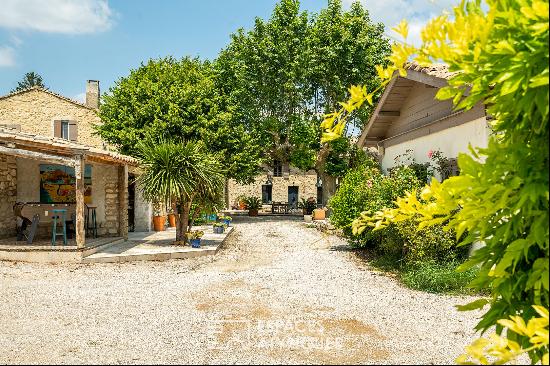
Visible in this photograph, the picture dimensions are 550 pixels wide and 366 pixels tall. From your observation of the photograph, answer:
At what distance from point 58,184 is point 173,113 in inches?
391

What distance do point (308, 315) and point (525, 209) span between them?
544 cm

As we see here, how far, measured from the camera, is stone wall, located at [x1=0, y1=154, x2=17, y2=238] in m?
15.7

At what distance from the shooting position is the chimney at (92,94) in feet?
111

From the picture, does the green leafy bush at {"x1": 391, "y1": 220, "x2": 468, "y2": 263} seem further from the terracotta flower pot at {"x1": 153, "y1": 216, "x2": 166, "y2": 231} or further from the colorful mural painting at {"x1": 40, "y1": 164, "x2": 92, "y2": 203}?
the terracotta flower pot at {"x1": 153, "y1": 216, "x2": 166, "y2": 231}

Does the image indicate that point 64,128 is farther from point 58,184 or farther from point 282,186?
point 282,186

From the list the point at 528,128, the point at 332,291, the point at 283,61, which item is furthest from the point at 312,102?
the point at 528,128

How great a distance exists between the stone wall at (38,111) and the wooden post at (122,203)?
1401 centimetres

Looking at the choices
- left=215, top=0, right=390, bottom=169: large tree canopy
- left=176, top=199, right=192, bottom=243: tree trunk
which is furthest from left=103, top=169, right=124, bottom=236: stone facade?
left=215, top=0, right=390, bottom=169: large tree canopy

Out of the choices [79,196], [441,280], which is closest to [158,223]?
[79,196]

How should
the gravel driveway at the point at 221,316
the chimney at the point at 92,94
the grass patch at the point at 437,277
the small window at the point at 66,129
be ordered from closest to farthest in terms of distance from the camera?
the gravel driveway at the point at 221,316
the grass patch at the point at 437,277
the small window at the point at 66,129
the chimney at the point at 92,94

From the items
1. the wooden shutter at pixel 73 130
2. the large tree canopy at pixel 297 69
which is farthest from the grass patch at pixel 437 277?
the wooden shutter at pixel 73 130

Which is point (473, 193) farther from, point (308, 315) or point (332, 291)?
point (332, 291)

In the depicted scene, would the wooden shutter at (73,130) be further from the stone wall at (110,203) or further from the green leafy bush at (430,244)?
the green leafy bush at (430,244)

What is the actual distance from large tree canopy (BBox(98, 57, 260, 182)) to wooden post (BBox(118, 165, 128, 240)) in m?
7.32
